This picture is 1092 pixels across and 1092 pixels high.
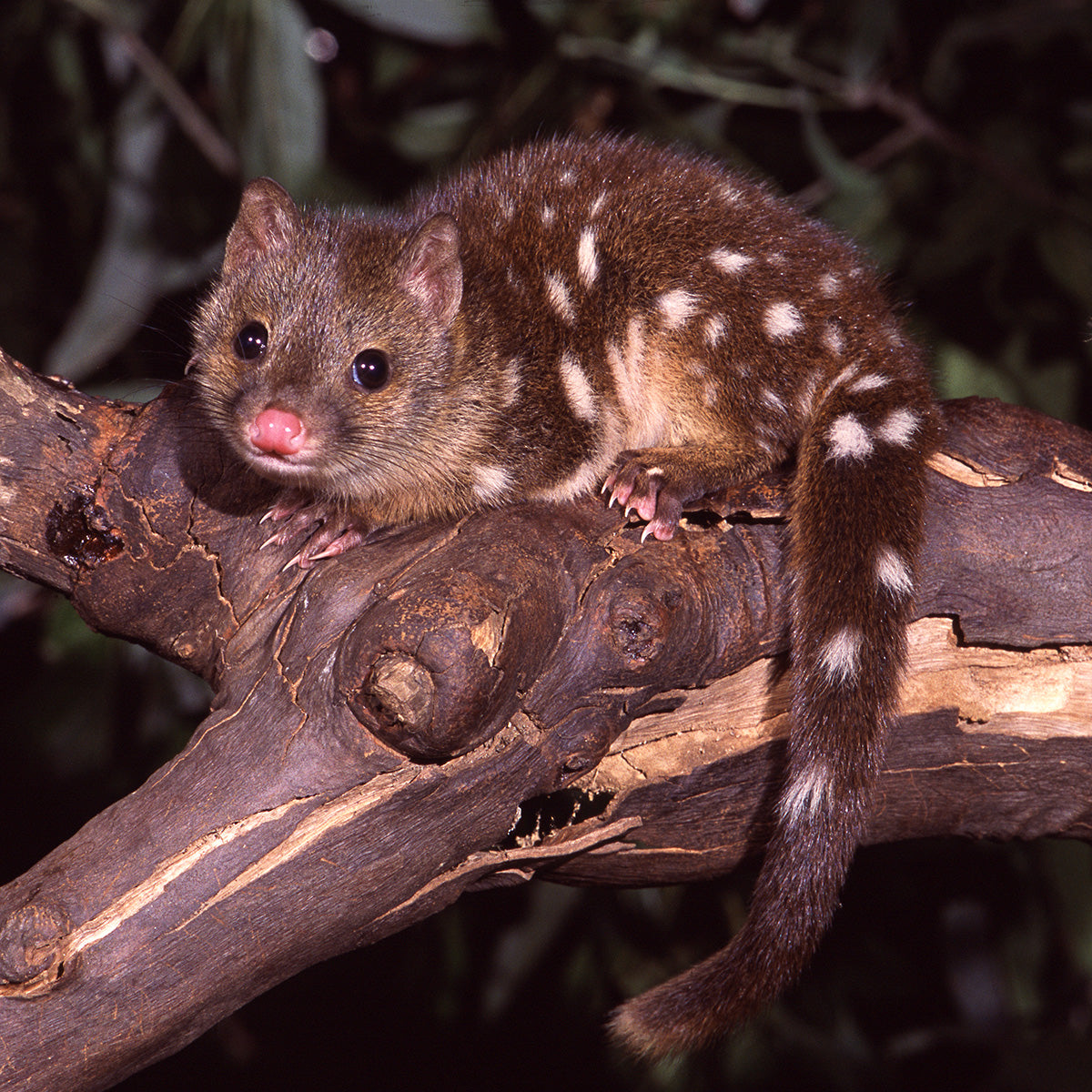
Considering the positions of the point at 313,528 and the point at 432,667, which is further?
the point at 313,528

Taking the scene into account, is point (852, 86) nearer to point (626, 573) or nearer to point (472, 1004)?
point (626, 573)

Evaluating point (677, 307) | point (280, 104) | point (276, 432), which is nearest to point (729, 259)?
point (677, 307)

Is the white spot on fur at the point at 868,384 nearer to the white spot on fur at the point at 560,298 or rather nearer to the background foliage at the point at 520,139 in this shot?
the white spot on fur at the point at 560,298

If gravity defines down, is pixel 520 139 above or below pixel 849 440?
above

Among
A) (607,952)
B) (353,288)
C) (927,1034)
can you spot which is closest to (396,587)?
(353,288)

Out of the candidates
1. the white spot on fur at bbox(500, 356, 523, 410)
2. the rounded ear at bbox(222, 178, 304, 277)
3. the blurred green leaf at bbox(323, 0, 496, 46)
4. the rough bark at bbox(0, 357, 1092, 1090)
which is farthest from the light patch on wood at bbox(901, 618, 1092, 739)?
the blurred green leaf at bbox(323, 0, 496, 46)

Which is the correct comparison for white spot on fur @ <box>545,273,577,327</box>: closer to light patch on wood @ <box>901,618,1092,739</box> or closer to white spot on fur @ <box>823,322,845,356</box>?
white spot on fur @ <box>823,322,845,356</box>

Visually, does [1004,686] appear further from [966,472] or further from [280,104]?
[280,104]

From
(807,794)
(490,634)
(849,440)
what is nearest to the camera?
(490,634)
